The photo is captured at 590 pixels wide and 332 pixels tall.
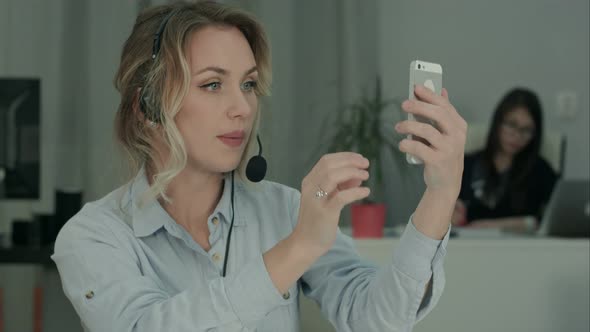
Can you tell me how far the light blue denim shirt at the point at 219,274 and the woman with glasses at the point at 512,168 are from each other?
255 centimetres

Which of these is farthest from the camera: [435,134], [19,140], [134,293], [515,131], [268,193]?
[515,131]

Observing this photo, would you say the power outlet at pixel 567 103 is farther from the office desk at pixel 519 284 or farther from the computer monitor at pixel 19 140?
the computer monitor at pixel 19 140

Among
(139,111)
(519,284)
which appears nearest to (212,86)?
(139,111)

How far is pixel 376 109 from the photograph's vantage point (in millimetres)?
3660

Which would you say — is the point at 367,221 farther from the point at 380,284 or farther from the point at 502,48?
the point at 502,48

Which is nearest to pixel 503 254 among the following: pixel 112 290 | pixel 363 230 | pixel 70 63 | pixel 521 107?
pixel 363 230

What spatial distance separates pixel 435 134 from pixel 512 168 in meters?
2.96

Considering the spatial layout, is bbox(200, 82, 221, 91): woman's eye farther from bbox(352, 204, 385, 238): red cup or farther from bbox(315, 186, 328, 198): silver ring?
bbox(352, 204, 385, 238): red cup

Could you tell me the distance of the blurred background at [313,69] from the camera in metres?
3.83

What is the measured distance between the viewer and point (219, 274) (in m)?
1.32

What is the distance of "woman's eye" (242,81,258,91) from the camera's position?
135 centimetres

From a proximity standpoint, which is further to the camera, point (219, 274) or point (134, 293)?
point (219, 274)

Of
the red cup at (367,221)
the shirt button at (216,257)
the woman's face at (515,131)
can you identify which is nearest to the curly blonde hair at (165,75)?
the shirt button at (216,257)

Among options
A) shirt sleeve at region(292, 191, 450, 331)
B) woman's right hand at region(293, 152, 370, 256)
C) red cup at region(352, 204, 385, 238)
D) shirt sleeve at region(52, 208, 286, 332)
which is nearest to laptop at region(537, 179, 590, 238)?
red cup at region(352, 204, 385, 238)
